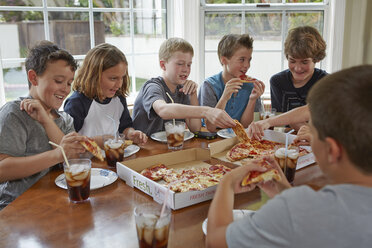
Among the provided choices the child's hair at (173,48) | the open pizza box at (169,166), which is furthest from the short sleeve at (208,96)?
the open pizza box at (169,166)

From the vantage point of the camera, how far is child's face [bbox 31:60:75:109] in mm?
1892

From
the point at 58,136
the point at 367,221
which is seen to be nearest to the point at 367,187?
the point at 367,221

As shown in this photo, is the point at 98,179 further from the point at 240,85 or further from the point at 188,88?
the point at 240,85

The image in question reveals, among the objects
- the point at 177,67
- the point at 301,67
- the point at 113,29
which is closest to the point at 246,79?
the point at 301,67

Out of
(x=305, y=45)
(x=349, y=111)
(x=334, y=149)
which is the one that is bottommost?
(x=334, y=149)

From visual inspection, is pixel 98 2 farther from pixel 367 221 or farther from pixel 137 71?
pixel 367 221

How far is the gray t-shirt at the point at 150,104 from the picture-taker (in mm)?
2543

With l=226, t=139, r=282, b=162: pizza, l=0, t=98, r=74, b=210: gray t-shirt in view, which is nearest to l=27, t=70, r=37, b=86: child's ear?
l=0, t=98, r=74, b=210: gray t-shirt

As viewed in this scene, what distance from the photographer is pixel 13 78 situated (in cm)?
343

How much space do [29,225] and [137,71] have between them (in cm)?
315

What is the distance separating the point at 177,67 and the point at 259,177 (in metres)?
1.72

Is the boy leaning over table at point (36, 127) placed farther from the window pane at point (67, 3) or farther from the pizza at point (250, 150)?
the window pane at point (67, 3)

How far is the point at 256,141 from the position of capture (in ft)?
7.13

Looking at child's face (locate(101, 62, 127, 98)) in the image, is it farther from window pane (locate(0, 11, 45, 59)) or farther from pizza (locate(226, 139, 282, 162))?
window pane (locate(0, 11, 45, 59))
